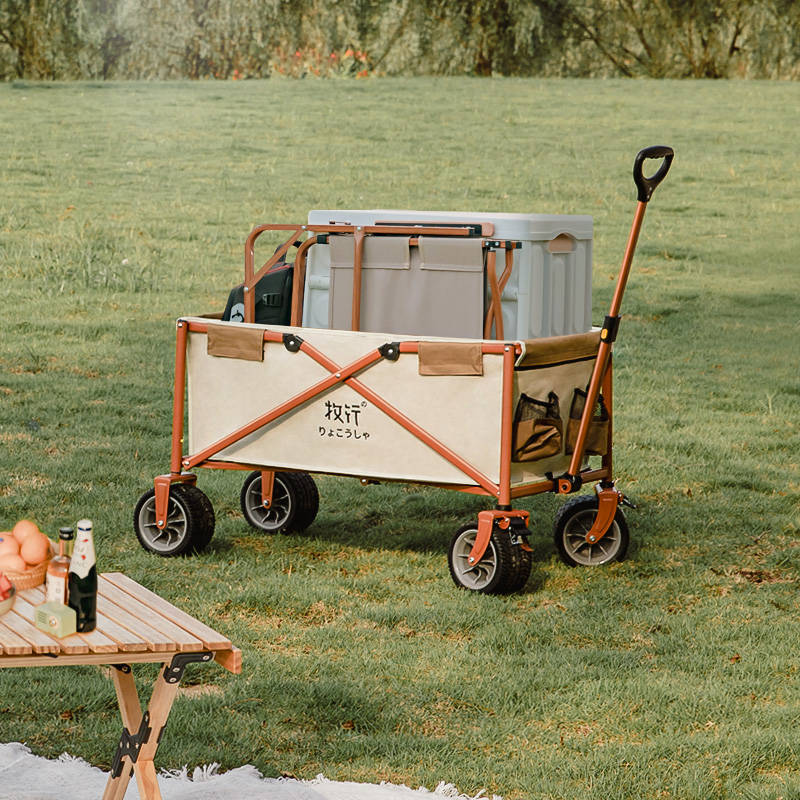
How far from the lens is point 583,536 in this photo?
20.1ft

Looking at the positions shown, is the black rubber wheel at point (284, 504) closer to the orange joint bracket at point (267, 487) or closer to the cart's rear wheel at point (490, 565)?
the orange joint bracket at point (267, 487)

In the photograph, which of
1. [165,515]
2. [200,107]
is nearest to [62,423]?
[165,515]

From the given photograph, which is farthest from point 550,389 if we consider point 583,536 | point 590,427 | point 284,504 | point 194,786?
point 194,786

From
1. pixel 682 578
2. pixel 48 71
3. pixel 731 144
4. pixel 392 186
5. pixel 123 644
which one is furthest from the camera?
pixel 48 71

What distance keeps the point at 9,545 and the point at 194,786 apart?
88cm

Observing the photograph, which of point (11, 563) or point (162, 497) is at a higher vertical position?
point (11, 563)

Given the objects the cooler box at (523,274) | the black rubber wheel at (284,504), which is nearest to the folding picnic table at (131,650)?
the cooler box at (523,274)

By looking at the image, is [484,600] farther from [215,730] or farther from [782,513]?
[782,513]

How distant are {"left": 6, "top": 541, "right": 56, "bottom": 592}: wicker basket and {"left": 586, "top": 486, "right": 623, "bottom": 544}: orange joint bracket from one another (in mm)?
3004

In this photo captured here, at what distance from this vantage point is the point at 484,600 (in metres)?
5.56

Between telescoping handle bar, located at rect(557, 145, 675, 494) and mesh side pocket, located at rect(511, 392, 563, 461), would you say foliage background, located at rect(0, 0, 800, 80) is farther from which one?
mesh side pocket, located at rect(511, 392, 563, 461)

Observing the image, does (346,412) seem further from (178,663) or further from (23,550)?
(178,663)

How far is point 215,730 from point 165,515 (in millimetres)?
2013

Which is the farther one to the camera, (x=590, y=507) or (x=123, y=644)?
(x=590, y=507)
